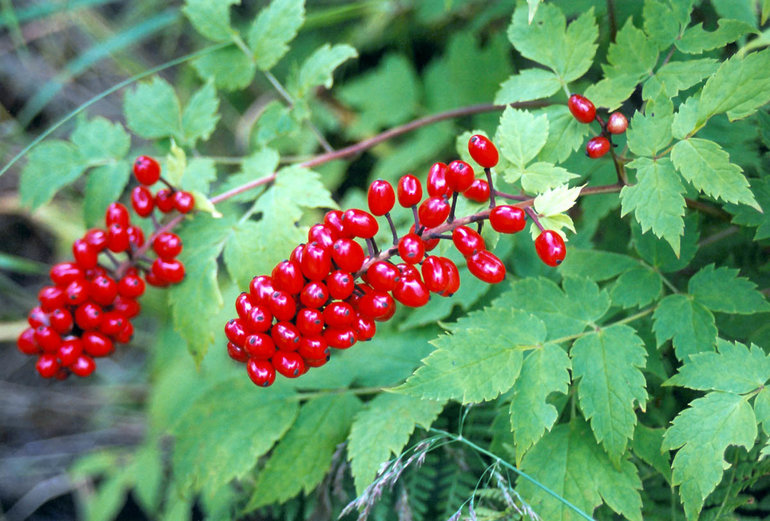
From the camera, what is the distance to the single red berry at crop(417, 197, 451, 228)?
1528 mm

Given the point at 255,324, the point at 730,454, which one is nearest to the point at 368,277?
the point at 255,324

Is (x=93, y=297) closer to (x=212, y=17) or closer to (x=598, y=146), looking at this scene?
(x=212, y=17)

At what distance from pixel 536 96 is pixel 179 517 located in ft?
7.77

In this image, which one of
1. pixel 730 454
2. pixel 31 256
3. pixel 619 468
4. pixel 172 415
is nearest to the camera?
pixel 619 468

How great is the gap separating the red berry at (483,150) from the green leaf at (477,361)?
19.0 inches

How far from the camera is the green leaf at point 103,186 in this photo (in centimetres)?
229

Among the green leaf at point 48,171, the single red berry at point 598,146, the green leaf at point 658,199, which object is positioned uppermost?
the green leaf at point 48,171

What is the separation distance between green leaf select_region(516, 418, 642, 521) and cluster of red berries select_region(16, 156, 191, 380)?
54.8 inches

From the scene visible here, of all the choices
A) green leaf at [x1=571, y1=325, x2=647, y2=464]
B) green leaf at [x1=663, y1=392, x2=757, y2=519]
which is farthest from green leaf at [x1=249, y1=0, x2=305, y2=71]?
green leaf at [x1=663, y1=392, x2=757, y2=519]

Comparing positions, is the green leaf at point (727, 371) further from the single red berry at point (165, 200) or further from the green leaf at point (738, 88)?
the single red berry at point (165, 200)

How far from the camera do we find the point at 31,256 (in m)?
4.38

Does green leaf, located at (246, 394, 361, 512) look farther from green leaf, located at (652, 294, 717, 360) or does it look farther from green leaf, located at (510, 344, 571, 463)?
green leaf, located at (652, 294, 717, 360)

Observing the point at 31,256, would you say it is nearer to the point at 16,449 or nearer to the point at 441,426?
the point at 16,449

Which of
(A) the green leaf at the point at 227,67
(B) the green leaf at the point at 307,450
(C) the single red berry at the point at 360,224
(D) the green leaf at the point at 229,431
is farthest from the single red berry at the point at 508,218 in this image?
(A) the green leaf at the point at 227,67
